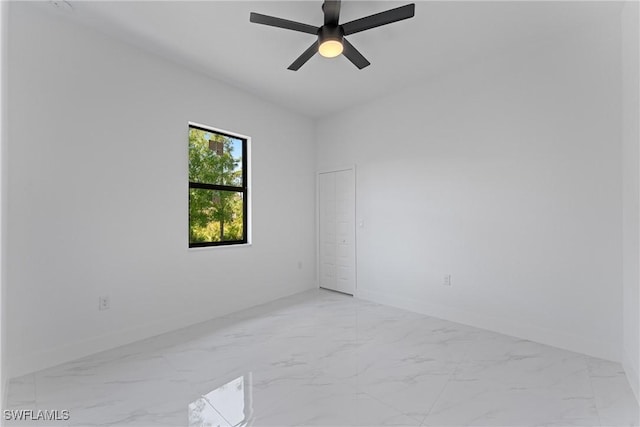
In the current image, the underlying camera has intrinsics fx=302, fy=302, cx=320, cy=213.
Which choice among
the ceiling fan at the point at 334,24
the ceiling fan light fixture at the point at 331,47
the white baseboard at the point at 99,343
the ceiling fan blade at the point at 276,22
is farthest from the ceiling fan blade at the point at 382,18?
the white baseboard at the point at 99,343

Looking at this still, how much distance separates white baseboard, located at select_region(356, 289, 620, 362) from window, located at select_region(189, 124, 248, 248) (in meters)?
2.30

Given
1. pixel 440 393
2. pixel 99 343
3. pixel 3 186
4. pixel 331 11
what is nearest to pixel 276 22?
pixel 331 11

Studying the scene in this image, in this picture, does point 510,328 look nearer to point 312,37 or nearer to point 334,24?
point 334,24

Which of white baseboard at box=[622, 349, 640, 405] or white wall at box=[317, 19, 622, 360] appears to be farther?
white wall at box=[317, 19, 622, 360]

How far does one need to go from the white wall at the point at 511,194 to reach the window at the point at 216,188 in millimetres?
1875

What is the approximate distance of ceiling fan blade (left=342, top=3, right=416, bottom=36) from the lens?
2.09m

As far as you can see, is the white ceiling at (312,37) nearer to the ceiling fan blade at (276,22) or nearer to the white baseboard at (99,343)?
→ the ceiling fan blade at (276,22)

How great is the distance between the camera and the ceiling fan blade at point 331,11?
2.10 m

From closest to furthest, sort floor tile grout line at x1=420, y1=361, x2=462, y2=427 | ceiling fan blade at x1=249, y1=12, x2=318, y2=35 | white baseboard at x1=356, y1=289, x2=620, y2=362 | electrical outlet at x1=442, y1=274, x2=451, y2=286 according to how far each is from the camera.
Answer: floor tile grout line at x1=420, y1=361, x2=462, y2=427 < ceiling fan blade at x1=249, y1=12, x2=318, y2=35 < white baseboard at x1=356, y1=289, x2=620, y2=362 < electrical outlet at x1=442, y1=274, x2=451, y2=286

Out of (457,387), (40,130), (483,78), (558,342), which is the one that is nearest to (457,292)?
(558,342)

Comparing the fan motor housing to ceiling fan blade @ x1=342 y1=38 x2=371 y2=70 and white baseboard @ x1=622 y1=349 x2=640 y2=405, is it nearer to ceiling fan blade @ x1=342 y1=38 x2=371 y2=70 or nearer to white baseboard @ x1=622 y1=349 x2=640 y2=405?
ceiling fan blade @ x1=342 y1=38 x2=371 y2=70

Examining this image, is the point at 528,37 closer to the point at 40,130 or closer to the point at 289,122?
the point at 289,122

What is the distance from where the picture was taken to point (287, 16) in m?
2.57

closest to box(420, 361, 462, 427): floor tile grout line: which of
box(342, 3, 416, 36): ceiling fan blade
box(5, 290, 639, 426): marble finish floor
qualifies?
box(5, 290, 639, 426): marble finish floor
